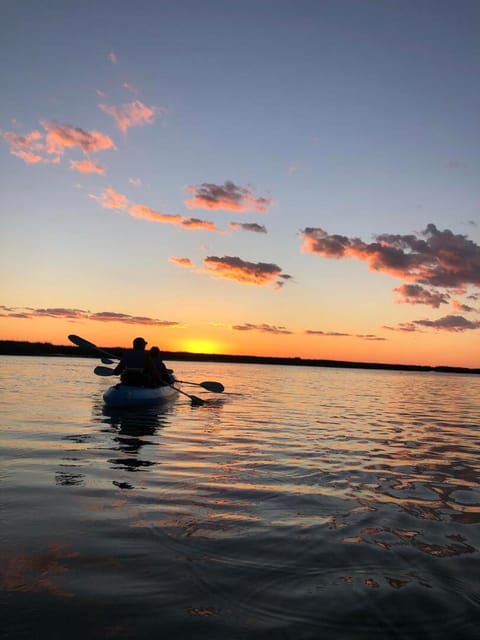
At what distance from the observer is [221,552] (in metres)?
4.47

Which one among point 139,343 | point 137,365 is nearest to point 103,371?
point 137,365

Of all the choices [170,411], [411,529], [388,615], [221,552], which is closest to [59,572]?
[221,552]

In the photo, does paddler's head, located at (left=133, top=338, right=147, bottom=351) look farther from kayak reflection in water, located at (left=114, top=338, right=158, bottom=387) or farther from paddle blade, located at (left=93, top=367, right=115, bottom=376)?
paddle blade, located at (left=93, top=367, right=115, bottom=376)

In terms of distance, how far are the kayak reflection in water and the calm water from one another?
21.9 feet

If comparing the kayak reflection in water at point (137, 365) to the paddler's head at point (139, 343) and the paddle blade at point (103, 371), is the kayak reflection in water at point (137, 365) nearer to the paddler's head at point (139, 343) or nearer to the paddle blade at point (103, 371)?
the paddler's head at point (139, 343)

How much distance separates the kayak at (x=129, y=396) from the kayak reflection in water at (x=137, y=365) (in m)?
0.39

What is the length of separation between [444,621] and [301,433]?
9.61 metres

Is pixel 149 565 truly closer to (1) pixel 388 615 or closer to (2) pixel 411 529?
(1) pixel 388 615

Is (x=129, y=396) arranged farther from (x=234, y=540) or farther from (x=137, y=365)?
(x=234, y=540)

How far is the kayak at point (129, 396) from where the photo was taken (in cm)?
1658

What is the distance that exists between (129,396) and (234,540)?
12548 mm

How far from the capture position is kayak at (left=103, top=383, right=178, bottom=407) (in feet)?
54.4

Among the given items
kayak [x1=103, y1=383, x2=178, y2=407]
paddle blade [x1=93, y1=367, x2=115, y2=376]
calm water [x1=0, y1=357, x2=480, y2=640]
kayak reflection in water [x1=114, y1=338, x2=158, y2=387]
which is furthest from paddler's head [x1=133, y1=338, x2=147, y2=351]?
calm water [x1=0, y1=357, x2=480, y2=640]

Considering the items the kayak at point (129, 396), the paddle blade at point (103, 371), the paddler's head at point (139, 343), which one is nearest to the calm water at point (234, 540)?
the kayak at point (129, 396)
